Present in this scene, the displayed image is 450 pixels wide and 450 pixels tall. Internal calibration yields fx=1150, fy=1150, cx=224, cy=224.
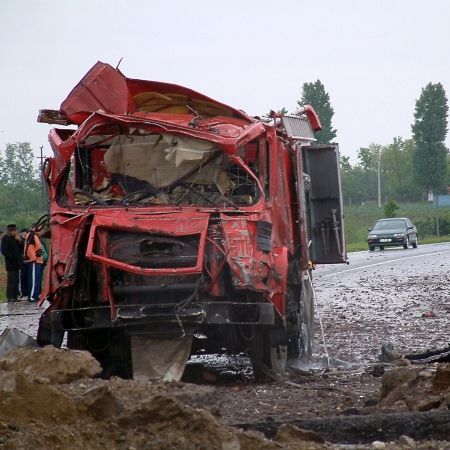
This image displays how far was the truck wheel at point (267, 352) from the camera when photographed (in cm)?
1113

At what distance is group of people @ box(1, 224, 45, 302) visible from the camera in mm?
24359

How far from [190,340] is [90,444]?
4.22 m

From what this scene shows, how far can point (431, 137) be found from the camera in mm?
110250

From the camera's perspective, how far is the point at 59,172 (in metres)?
11.2

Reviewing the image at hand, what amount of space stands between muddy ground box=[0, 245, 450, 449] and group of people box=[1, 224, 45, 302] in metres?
11.0

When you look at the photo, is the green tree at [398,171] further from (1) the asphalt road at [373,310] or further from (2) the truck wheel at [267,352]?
(2) the truck wheel at [267,352]

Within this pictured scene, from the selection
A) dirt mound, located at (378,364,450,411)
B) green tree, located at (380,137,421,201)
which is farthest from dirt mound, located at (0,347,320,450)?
green tree, located at (380,137,421,201)

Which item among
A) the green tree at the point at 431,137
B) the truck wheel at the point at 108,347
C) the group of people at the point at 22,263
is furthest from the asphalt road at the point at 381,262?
the green tree at the point at 431,137

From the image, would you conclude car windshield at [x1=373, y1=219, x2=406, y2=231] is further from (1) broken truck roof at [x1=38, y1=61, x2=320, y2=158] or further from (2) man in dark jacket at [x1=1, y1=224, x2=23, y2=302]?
(1) broken truck roof at [x1=38, y1=61, x2=320, y2=158]

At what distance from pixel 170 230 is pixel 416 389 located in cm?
Result: 270

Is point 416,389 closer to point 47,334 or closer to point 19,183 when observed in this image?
point 47,334

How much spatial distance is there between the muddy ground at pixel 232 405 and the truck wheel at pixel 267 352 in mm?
166

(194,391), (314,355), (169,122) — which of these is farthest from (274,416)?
(314,355)

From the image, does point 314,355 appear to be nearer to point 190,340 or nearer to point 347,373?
point 347,373
